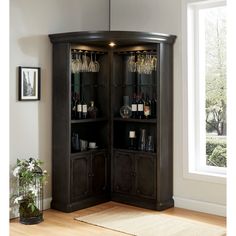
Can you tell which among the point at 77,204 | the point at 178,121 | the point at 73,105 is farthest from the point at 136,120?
the point at 77,204

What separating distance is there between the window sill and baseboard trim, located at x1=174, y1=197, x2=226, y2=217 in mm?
269

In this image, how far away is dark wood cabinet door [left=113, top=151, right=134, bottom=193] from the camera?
4.90 m

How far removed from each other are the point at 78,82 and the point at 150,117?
0.98m

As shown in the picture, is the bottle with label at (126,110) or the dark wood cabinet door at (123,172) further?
the bottle with label at (126,110)

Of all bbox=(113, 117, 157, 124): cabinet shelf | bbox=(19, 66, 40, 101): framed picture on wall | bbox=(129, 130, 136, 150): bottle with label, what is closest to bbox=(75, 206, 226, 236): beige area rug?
bbox=(129, 130, 136, 150): bottle with label

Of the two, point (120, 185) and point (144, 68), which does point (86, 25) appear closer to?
point (144, 68)

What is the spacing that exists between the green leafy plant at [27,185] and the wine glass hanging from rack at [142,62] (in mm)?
1674

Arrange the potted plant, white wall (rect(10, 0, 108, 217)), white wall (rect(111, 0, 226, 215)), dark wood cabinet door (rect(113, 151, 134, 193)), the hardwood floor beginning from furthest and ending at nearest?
dark wood cabinet door (rect(113, 151, 134, 193)), white wall (rect(111, 0, 226, 215)), white wall (rect(10, 0, 108, 217)), the potted plant, the hardwood floor

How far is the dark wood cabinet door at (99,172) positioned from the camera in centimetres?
491

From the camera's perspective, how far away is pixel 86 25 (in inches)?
203

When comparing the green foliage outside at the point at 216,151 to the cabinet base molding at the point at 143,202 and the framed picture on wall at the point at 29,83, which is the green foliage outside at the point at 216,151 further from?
the framed picture on wall at the point at 29,83

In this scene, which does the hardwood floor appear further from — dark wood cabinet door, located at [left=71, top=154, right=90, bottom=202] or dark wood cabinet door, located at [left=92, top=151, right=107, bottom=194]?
dark wood cabinet door, located at [left=92, top=151, right=107, bottom=194]

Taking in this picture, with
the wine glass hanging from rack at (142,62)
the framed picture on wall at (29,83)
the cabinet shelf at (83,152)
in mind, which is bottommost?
the cabinet shelf at (83,152)

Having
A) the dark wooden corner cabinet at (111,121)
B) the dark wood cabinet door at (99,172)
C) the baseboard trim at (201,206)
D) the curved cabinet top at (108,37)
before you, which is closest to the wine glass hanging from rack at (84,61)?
the dark wooden corner cabinet at (111,121)
